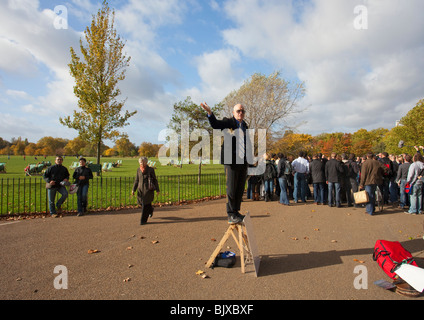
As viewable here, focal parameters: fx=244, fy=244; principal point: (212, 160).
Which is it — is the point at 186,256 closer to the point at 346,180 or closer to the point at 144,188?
the point at 144,188

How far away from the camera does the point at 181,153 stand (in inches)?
666

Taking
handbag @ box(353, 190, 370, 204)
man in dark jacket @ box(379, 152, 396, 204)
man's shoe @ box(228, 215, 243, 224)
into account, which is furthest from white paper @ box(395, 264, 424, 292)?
man in dark jacket @ box(379, 152, 396, 204)

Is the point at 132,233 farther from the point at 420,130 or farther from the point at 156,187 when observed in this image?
the point at 420,130

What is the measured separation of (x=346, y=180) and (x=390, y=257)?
6538 mm

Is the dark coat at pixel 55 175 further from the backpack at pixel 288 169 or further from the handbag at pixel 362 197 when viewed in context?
the handbag at pixel 362 197

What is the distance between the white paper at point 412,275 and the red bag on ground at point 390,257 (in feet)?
0.50

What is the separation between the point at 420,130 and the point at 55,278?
3562cm

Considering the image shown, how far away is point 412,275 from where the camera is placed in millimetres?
3504

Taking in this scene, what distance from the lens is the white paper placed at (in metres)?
3.38

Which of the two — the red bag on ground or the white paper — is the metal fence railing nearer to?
the red bag on ground

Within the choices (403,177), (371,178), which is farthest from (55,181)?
(403,177)
